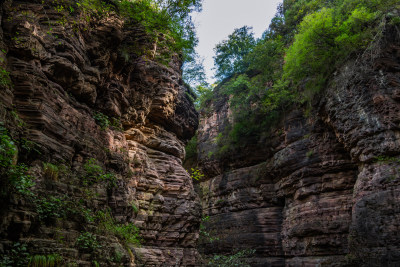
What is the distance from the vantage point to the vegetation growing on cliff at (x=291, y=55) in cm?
1747

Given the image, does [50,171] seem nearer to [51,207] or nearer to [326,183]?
[51,207]

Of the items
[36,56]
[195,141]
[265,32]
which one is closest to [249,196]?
[195,141]

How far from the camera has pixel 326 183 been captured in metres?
18.9

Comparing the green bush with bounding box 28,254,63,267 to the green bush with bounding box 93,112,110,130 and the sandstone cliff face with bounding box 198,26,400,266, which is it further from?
the sandstone cliff face with bounding box 198,26,400,266

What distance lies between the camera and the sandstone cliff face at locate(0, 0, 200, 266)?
7.24 m

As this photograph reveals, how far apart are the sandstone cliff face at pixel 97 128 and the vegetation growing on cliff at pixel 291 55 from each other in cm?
881

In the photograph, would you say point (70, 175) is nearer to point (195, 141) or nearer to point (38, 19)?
point (38, 19)

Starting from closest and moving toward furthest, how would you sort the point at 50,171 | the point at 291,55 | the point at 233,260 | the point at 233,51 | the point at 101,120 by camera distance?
1. the point at 50,171
2. the point at 101,120
3. the point at 291,55
4. the point at 233,260
5. the point at 233,51

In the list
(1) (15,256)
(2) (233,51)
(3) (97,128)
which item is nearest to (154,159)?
(3) (97,128)

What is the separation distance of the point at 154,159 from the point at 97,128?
16.2 feet

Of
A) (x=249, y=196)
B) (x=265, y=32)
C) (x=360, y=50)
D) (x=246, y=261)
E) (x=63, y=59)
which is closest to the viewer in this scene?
(x=63, y=59)

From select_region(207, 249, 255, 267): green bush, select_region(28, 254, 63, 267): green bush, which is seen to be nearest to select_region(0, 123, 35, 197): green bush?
select_region(28, 254, 63, 267): green bush

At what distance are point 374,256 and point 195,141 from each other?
22.7 metres

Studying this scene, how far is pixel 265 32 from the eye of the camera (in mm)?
31406
